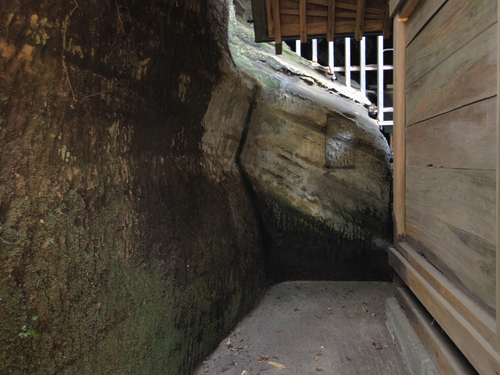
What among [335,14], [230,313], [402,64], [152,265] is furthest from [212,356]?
[335,14]

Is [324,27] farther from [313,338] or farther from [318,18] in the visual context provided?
[313,338]

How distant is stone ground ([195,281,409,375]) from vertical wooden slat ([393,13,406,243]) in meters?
1.03

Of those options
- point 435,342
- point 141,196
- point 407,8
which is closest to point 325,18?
point 407,8

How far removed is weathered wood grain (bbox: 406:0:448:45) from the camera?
2190mm

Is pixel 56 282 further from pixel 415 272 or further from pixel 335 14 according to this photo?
pixel 335 14

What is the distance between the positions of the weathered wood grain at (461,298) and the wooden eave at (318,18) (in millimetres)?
3124

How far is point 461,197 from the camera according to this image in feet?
5.85

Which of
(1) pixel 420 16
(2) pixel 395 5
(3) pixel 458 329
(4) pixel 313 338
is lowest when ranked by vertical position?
(4) pixel 313 338

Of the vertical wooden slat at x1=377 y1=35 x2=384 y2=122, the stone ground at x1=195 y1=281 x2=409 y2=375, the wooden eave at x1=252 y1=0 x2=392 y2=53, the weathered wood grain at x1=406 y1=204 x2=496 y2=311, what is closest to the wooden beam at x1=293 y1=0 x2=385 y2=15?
the wooden eave at x1=252 y1=0 x2=392 y2=53

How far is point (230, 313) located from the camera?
3584 millimetres

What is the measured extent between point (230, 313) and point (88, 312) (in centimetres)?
187

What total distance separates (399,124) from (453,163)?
1.21 m

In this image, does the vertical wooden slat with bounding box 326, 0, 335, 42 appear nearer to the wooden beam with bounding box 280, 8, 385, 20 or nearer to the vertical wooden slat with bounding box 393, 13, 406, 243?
the wooden beam with bounding box 280, 8, 385, 20

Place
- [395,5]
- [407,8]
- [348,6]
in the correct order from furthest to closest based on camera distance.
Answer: [348,6], [395,5], [407,8]
